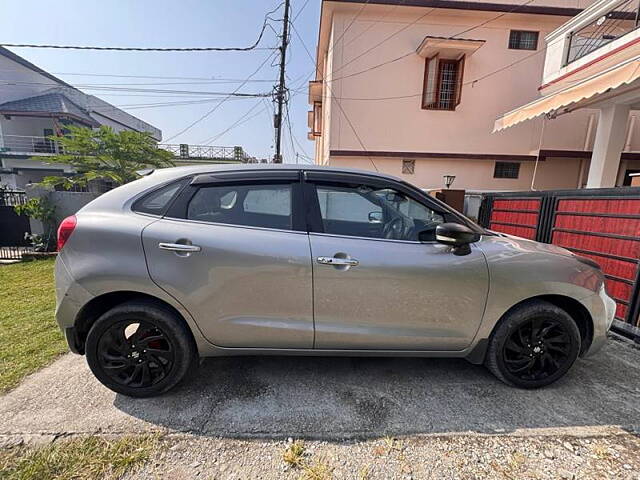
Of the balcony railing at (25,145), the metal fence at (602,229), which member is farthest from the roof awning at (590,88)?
the balcony railing at (25,145)

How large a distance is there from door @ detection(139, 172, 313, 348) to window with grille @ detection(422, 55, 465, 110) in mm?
9535

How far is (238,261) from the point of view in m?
1.92

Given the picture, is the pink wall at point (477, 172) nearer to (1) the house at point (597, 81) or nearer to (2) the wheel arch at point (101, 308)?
(1) the house at point (597, 81)

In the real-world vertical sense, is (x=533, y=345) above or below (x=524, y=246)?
below

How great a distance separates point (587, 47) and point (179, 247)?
31.3ft

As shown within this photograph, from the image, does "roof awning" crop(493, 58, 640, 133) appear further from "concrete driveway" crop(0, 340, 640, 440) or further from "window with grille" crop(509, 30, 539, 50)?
"window with grille" crop(509, 30, 539, 50)

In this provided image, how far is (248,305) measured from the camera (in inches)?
78.4

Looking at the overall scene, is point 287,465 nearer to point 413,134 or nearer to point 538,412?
point 538,412

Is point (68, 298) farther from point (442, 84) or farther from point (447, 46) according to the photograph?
point (442, 84)

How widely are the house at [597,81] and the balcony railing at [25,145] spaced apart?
27.3m

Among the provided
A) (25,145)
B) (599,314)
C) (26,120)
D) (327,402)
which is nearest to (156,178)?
(327,402)

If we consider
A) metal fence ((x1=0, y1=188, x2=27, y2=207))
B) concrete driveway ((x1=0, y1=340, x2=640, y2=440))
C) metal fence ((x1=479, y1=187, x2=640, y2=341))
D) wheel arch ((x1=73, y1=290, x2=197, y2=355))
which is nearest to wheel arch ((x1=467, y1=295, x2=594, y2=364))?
concrete driveway ((x1=0, y1=340, x2=640, y2=440))

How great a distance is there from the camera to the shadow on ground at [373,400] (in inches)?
73.9

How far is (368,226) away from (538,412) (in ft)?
5.76
